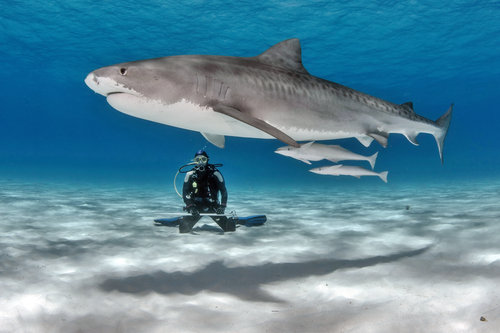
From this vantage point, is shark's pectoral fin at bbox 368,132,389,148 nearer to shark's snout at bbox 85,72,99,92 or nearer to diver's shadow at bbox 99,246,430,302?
diver's shadow at bbox 99,246,430,302

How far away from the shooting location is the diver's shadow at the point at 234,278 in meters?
3.00

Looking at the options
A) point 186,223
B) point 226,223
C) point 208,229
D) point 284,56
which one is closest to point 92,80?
point 284,56

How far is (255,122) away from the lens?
281cm

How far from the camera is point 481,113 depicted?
70.8 m

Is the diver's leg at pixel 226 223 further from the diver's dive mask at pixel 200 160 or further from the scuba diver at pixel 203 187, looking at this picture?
the diver's dive mask at pixel 200 160

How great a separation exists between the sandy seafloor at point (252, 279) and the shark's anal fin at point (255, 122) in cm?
137

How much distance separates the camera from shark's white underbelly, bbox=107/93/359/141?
277 cm

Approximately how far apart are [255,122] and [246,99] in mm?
516

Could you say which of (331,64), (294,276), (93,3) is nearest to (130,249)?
(294,276)

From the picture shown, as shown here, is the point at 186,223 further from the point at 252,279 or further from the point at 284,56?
the point at 284,56

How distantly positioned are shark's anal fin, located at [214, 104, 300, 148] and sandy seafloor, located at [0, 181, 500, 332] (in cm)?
137

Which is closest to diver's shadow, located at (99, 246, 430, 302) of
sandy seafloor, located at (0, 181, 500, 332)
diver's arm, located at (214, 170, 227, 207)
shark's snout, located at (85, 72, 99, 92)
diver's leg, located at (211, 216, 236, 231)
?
sandy seafloor, located at (0, 181, 500, 332)

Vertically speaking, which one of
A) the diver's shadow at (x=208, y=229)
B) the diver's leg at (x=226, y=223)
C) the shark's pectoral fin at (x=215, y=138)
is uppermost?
the shark's pectoral fin at (x=215, y=138)

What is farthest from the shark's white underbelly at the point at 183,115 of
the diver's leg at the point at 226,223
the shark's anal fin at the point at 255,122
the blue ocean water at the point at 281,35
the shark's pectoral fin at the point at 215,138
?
the blue ocean water at the point at 281,35
